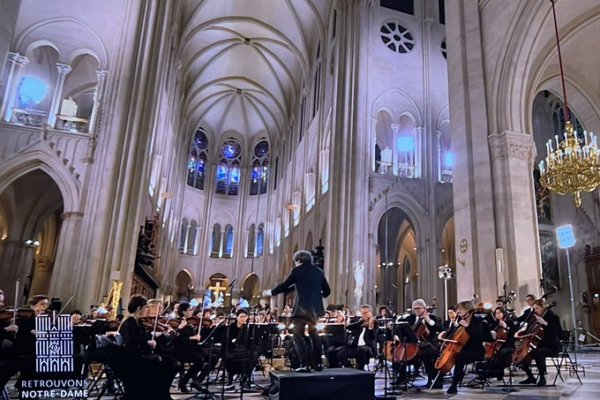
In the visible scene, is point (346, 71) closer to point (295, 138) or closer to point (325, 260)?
point (325, 260)

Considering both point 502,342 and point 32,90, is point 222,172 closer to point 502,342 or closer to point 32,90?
point 32,90

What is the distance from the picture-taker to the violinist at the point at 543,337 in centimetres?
646

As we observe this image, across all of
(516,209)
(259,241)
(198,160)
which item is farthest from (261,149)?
(516,209)

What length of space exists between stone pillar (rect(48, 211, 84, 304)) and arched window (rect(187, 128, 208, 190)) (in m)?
24.8

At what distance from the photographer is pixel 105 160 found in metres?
13.7

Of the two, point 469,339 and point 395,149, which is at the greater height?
point 395,149

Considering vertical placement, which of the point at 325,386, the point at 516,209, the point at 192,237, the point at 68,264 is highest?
the point at 192,237

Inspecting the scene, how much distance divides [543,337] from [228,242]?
34.1m

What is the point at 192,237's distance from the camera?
38.0 m

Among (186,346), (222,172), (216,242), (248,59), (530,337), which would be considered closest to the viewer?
(186,346)

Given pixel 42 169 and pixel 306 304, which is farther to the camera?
pixel 42 169

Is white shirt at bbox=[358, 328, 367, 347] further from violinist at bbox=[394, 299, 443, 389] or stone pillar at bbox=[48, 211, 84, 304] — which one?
stone pillar at bbox=[48, 211, 84, 304]

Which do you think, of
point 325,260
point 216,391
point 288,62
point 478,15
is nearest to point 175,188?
point 288,62

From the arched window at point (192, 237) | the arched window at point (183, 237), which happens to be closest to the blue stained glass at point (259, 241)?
the arched window at point (192, 237)
